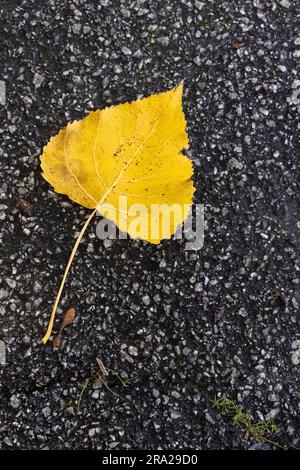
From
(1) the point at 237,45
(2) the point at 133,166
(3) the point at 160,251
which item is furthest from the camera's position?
(1) the point at 237,45

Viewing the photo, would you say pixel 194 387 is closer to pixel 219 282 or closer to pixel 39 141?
pixel 219 282

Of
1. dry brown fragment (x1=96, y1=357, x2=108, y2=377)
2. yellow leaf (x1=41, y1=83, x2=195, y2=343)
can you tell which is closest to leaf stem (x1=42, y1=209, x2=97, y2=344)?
yellow leaf (x1=41, y1=83, x2=195, y2=343)

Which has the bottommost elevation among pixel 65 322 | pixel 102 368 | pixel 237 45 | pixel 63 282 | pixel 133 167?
pixel 102 368

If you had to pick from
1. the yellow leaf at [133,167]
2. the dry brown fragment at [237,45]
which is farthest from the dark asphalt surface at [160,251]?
the yellow leaf at [133,167]

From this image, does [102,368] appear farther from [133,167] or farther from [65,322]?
[133,167]

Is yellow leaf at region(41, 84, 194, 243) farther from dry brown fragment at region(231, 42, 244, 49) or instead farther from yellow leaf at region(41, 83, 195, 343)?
dry brown fragment at region(231, 42, 244, 49)

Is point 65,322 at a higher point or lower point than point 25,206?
lower

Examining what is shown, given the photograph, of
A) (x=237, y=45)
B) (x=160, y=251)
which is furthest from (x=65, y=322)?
(x=237, y=45)
